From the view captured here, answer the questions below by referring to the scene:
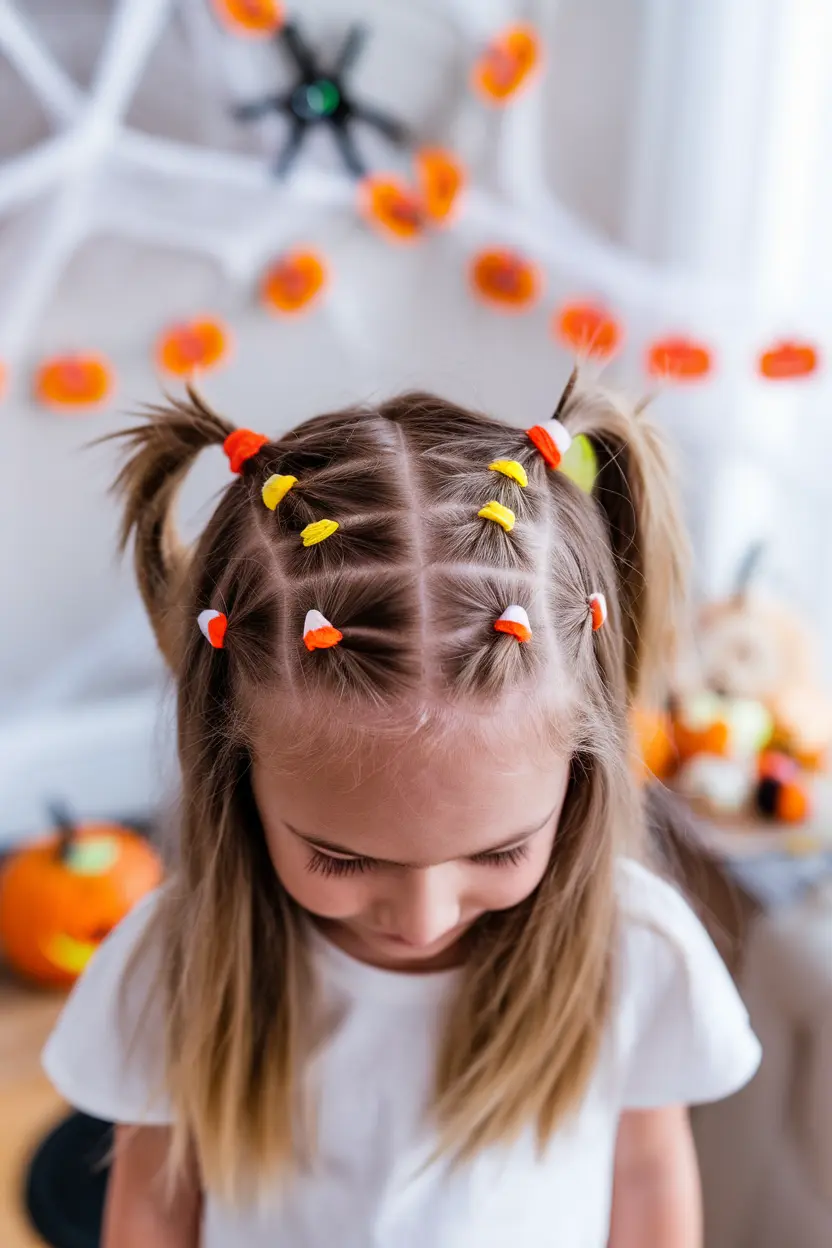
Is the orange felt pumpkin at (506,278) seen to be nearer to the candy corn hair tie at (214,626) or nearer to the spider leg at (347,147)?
the spider leg at (347,147)

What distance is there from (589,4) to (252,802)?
1407 millimetres

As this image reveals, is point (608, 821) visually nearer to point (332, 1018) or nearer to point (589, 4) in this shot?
point (332, 1018)

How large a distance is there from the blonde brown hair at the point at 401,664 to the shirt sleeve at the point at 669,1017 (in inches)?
0.8

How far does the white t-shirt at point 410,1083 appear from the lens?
70 centimetres

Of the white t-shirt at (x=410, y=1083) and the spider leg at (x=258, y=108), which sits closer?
the white t-shirt at (x=410, y=1083)

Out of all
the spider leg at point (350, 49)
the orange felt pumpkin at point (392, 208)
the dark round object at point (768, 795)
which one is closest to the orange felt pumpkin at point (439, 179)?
the orange felt pumpkin at point (392, 208)

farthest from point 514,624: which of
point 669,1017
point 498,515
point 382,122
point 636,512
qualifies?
point 382,122

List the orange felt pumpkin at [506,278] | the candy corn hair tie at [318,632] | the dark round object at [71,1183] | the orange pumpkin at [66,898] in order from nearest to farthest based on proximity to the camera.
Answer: the candy corn hair tie at [318,632] < the dark round object at [71,1183] < the orange pumpkin at [66,898] < the orange felt pumpkin at [506,278]

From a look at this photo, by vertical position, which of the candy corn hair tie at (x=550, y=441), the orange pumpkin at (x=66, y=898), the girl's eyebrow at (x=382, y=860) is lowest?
the orange pumpkin at (x=66, y=898)

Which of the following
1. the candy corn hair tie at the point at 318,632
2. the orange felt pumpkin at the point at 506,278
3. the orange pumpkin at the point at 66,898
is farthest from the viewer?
the orange felt pumpkin at the point at 506,278

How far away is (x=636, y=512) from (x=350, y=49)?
115 centimetres

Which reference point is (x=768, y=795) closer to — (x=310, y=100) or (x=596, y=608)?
(x=596, y=608)

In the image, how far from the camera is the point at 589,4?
64.2 inches

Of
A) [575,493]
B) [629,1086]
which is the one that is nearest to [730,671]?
[629,1086]
